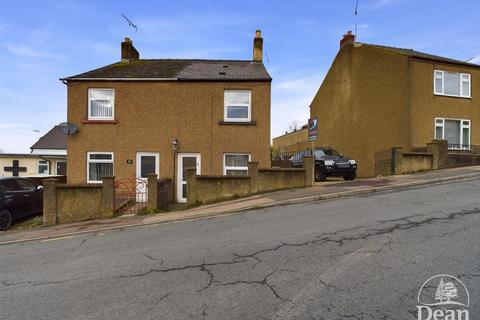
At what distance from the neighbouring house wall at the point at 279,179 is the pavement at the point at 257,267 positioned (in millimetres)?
4323

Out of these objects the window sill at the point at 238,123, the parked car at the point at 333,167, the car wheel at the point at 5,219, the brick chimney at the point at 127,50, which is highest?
the brick chimney at the point at 127,50

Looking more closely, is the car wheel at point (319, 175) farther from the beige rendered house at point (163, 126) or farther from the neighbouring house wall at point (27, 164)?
the neighbouring house wall at point (27, 164)

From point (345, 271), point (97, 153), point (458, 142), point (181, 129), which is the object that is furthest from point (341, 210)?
point (458, 142)

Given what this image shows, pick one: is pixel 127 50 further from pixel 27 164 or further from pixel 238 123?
pixel 27 164

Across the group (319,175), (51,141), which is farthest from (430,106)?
(51,141)

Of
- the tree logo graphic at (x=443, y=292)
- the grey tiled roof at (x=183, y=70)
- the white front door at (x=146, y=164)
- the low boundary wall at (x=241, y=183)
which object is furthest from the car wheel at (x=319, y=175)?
the tree logo graphic at (x=443, y=292)

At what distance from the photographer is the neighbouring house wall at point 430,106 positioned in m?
20.4

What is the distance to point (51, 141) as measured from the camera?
3438 cm

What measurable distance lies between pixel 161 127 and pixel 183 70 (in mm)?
3452

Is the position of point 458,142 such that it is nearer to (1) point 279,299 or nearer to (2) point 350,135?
(2) point 350,135

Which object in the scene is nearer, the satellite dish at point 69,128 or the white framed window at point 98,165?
the satellite dish at point 69,128

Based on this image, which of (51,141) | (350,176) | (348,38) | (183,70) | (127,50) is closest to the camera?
(350,176)

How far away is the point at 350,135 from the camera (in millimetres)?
24797

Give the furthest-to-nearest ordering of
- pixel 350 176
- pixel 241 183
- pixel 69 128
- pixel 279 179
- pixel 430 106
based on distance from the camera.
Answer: pixel 430 106
pixel 350 176
pixel 69 128
pixel 279 179
pixel 241 183
